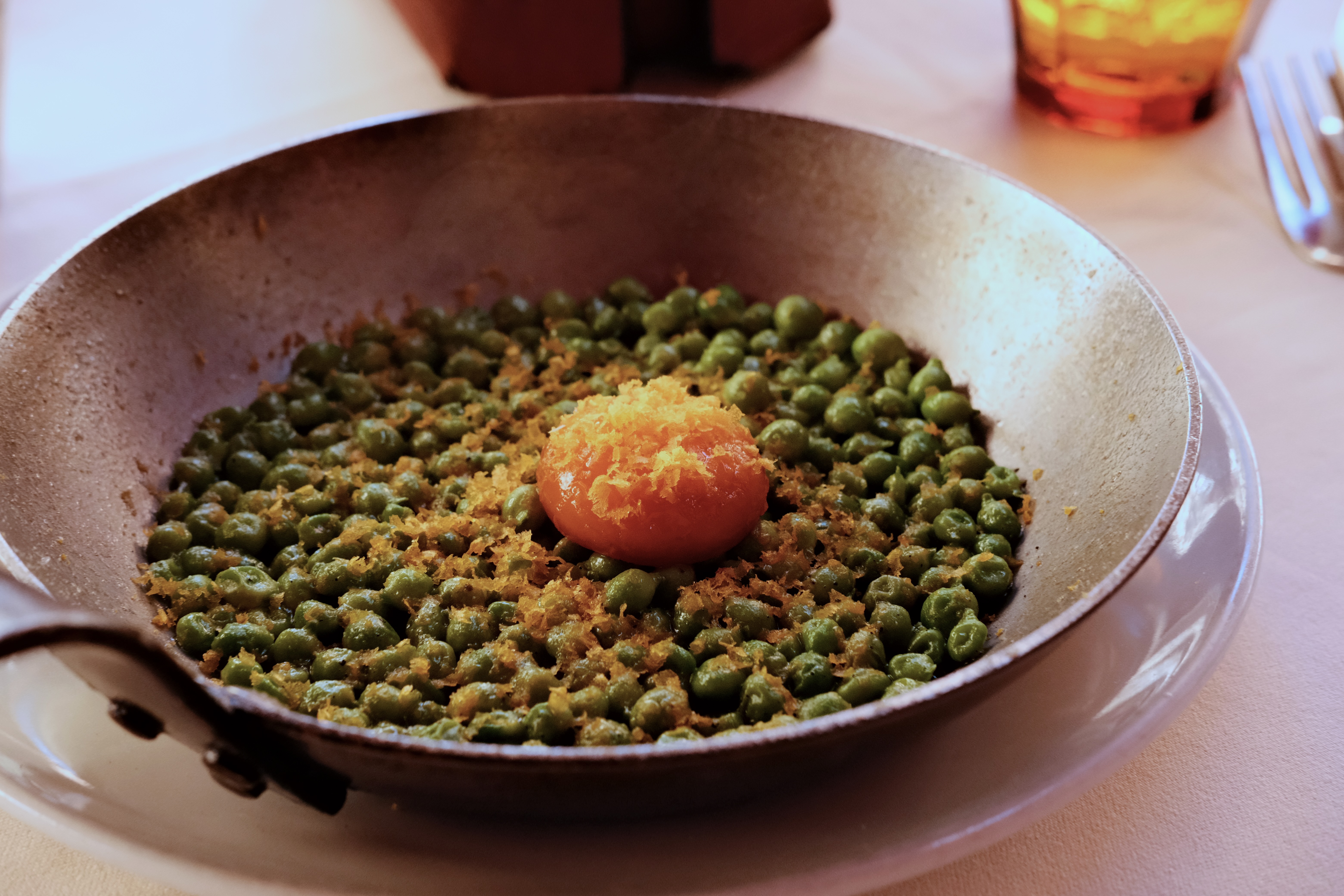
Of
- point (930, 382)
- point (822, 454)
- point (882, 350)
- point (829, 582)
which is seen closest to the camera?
point (829, 582)

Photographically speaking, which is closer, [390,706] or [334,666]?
[390,706]

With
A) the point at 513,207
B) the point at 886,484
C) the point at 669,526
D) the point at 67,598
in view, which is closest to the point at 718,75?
the point at 513,207

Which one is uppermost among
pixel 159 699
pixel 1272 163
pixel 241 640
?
pixel 159 699

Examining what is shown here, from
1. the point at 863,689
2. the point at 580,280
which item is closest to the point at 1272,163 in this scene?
the point at 580,280

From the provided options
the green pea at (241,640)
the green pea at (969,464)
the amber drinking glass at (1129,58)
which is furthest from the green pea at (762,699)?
the amber drinking glass at (1129,58)

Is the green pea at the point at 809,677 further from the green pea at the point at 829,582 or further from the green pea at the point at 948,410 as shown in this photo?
the green pea at the point at 948,410

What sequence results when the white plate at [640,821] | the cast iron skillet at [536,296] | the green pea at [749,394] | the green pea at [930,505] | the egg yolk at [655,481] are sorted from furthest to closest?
the green pea at [749,394] < the green pea at [930,505] < the egg yolk at [655,481] < the white plate at [640,821] < the cast iron skillet at [536,296]

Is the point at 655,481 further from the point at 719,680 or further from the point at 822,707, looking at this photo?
the point at 822,707
